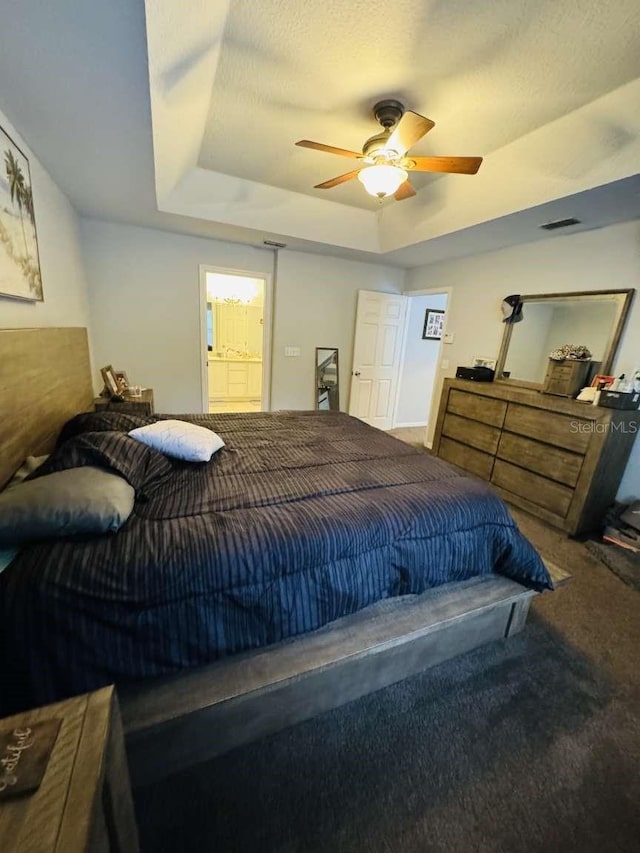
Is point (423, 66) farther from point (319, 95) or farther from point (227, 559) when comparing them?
point (227, 559)

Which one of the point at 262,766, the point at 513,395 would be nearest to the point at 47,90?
the point at 262,766

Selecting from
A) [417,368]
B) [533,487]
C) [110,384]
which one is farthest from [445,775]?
[417,368]

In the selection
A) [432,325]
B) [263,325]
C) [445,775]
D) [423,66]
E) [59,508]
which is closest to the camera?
[59,508]

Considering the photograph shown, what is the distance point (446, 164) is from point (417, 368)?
11.9 ft

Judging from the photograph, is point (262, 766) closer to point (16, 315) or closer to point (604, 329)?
point (16, 315)

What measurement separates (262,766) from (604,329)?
3.51m

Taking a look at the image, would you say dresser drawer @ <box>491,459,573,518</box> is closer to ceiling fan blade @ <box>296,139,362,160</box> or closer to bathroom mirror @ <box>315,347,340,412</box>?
bathroom mirror @ <box>315,347,340,412</box>

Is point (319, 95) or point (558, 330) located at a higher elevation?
point (319, 95)

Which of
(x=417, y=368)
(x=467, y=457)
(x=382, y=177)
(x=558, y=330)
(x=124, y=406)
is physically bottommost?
(x=467, y=457)

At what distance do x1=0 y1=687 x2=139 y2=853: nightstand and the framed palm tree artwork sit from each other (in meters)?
1.79

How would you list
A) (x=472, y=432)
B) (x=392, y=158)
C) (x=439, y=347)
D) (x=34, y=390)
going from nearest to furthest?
(x=34, y=390) < (x=392, y=158) < (x=472, y=432) < (x=439, y=347)

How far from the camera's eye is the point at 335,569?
1.25 m

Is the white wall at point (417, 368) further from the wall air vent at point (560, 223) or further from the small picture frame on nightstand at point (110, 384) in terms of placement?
the small picture frame on nightstand at point (110, 384)

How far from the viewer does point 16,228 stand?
1737mm
